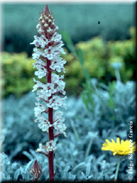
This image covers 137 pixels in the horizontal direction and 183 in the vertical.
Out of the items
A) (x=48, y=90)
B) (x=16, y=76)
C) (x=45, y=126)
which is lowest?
(x=45, y=126)

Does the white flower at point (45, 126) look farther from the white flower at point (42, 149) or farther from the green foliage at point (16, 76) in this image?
the green foliage at point (16, 76)

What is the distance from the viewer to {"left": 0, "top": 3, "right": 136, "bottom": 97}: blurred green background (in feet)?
9.76

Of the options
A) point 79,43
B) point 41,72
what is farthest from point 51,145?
point 79,43

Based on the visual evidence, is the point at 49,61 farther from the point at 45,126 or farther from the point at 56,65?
the point at 45,126

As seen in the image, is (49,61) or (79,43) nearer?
(49,61)

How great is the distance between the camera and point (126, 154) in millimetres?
1262

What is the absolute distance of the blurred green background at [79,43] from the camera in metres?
2.97

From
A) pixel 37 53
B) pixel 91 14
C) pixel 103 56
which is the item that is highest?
pixel 91 14

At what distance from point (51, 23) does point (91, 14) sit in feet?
12.5

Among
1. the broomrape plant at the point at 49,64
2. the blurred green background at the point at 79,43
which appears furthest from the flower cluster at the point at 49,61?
the blurred green background at the point at 79,43

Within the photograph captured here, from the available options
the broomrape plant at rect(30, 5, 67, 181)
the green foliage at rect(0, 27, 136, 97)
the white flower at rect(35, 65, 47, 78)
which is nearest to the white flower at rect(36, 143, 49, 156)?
the broomrape plant at rect(30, 5, 67, 181)

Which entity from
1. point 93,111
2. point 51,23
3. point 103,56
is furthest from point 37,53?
point 103,56

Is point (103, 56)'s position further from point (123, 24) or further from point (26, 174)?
point (26, 174)

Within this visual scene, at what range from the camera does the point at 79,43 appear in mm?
3629
